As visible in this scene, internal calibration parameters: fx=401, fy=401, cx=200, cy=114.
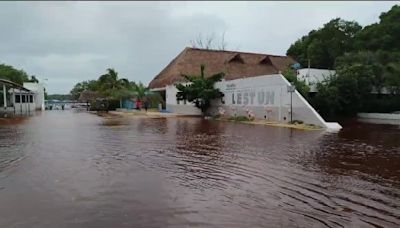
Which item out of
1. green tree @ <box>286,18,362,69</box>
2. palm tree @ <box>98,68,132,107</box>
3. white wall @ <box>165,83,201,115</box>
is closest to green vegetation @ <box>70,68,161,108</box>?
palm tree @ <box>98,68,132,107</box>

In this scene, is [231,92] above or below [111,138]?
above

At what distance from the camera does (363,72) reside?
28156 mm

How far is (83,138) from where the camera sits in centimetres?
1591

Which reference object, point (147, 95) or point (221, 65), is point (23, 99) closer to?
point (147, 95)

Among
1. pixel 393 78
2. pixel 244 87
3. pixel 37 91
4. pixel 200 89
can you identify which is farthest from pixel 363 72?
pixel 37 91

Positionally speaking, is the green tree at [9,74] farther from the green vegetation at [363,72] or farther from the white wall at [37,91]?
the green vegetation at [363,72]

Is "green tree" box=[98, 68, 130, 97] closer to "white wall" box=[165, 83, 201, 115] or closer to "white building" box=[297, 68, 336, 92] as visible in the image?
"white wall" box=[165, 83, 201, 115]

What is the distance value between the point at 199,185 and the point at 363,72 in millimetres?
23787

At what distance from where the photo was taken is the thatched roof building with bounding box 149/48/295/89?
3897 cm

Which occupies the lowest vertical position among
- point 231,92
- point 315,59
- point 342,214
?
point 342,214

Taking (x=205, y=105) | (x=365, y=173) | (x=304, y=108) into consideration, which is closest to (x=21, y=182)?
(x=365, y=173)

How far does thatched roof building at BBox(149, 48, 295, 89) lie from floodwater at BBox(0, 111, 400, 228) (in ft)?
84.1

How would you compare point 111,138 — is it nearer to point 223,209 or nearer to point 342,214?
point 223,209

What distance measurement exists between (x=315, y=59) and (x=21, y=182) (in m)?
39.2
